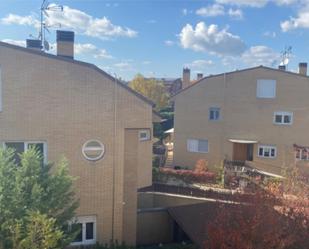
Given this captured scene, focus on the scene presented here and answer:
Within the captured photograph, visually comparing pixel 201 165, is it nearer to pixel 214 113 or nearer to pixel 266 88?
pixel 214 113

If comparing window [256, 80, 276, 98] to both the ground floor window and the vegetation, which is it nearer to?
the vegetation

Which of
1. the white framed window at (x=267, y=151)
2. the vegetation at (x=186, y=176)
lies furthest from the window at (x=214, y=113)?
the vegetation at (x=186, y=176)

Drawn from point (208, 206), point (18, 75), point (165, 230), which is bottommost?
point (165, 230)

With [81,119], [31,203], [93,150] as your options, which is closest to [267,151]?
[93,150]

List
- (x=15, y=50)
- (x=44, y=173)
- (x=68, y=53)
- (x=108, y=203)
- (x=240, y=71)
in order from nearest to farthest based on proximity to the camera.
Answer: (x=44, y=173) < (x=15, y=50) < (x=108, y=203) < (x=68, y=53) < (x=240, y=71)

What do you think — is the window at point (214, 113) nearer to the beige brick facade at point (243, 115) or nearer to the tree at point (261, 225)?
the beige brick facade at point (243, 115)

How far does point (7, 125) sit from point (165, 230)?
977cm

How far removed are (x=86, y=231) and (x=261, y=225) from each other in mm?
7342

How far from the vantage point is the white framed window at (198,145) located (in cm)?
3772

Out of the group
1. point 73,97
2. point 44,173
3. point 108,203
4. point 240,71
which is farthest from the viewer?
point 240,71

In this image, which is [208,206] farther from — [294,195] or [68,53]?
[68,53]

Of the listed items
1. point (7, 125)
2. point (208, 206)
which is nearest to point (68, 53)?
point (7, 125)

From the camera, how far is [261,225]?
1245 cm

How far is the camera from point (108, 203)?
15.7 meters
